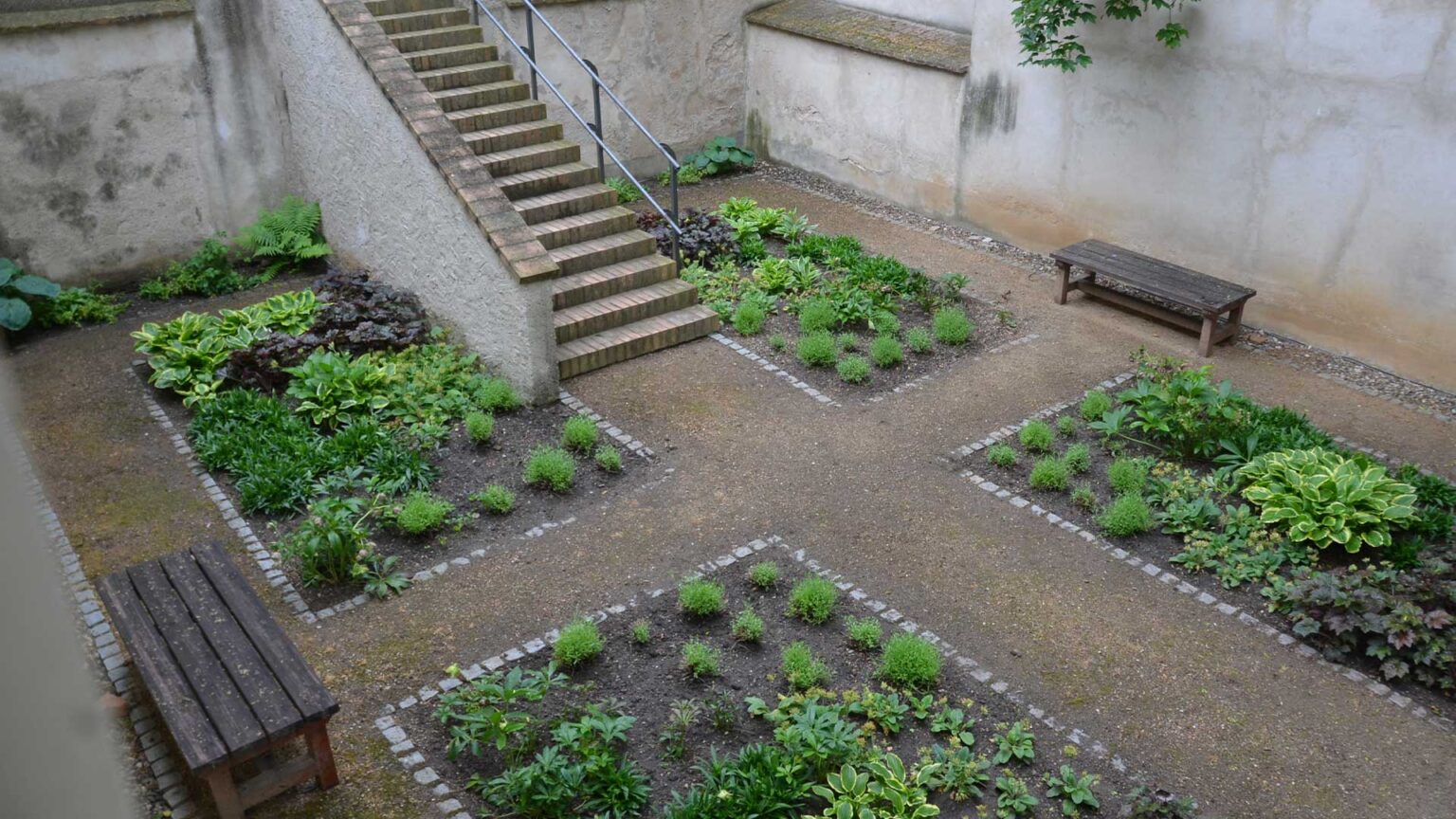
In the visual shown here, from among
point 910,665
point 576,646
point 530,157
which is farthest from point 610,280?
point 910,665

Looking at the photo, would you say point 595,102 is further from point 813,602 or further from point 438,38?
point 813,602

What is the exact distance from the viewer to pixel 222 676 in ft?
15.5

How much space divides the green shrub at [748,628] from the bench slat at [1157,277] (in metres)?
4.60

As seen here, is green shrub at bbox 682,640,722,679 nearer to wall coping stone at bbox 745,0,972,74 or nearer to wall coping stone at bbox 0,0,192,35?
wall coping stone at bbox 745,0,972,74

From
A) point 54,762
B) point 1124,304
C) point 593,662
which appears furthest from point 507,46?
point 54,762

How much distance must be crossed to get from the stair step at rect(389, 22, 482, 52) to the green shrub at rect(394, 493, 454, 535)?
4.70 m

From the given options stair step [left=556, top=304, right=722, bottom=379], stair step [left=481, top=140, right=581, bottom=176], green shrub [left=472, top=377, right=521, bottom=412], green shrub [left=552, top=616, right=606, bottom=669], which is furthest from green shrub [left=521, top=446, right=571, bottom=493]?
stair step [left=481, top=140, right=581, bottom=176]

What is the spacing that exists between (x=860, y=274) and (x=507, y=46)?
416 cm

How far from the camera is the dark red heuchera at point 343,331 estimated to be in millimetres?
8039

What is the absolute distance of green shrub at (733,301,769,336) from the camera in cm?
898

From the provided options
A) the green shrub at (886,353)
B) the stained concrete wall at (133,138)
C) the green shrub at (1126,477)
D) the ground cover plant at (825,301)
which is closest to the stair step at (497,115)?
the ground cover plant at (825,301)

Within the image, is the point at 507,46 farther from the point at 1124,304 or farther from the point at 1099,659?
the point at 1099,659

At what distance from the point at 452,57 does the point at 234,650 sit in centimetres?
642

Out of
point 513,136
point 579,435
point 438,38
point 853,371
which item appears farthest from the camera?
point 438,38
